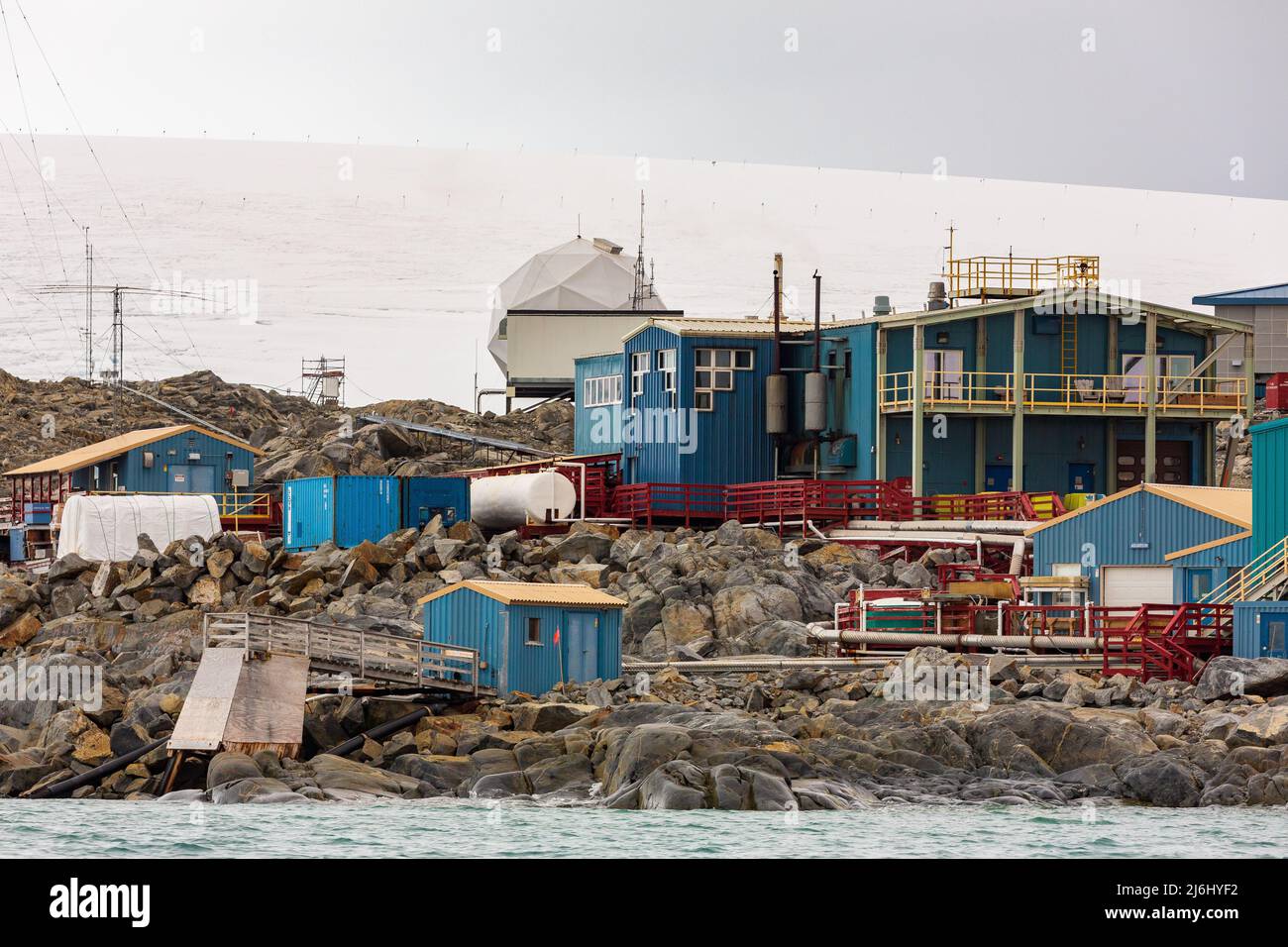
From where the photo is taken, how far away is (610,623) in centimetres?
3578

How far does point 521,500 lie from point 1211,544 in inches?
756

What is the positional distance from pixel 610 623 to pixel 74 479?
30507 millimetres

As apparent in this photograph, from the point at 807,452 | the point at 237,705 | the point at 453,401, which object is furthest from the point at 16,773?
the point at 453,401

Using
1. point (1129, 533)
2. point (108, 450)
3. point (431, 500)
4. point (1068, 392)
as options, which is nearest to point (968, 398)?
point (1068, 392)

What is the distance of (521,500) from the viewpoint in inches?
2050

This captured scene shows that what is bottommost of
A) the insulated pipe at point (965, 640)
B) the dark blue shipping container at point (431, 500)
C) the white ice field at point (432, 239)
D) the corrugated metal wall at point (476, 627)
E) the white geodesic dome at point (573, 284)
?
the insulated pipe at point (965, 640)

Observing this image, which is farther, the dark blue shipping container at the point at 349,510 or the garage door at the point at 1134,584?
the dark blue shipping container at the point at 349,510

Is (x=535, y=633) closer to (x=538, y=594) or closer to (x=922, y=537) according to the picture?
(x=538, y=594)

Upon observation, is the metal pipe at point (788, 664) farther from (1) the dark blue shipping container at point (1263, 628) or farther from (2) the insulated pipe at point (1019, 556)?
(2) the insulated pipe at point (1019, 556)

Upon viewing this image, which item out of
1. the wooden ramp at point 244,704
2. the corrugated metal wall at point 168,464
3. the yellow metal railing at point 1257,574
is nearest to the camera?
the wooden ramp at point 244,704

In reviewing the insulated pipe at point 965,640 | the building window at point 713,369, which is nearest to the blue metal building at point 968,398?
the building window at point 713,369

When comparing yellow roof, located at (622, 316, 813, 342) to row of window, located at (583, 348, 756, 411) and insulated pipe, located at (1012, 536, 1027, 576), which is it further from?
insulated pipe, located at (1012, 536, 1027, 576)

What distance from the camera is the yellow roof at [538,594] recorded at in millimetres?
34969

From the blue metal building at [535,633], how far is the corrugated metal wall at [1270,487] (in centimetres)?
1188
